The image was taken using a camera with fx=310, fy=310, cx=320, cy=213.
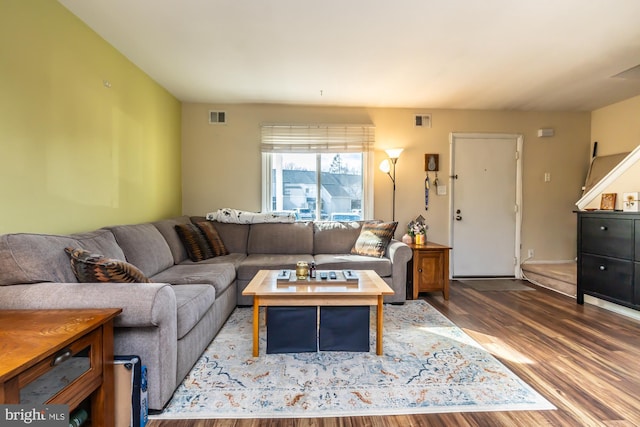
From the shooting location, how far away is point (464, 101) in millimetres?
4090

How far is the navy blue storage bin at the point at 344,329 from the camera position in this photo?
2.23 meters

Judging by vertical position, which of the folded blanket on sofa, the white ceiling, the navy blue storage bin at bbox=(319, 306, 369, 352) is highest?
the white ceiling

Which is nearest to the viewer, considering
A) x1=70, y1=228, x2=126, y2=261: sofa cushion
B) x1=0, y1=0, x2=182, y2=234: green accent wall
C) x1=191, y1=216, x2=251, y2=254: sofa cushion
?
x1=0, y1=0, x2=182, y2=234: green accent wall

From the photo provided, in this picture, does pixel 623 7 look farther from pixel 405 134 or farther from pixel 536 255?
pixel 536 255

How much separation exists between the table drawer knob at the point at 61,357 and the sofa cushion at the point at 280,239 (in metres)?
2.67

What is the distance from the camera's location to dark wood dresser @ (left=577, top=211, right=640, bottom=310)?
2.84m

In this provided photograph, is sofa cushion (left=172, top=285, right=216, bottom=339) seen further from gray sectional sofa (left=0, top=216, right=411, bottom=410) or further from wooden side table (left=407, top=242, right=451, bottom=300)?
wooden side table (left=407, top=242, right=451, bottom=300)

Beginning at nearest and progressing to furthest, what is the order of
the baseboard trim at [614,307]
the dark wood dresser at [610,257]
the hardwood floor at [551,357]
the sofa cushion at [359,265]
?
1. the hardwood floor at [551,357]
2. the dark wood dresser at [610,257]
3. the baseboard trim at [614,307]
4. the sofa cushion at [359,265]

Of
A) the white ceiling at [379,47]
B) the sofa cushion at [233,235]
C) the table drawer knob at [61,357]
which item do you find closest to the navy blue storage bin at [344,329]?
the table drawer knob at [61,357]

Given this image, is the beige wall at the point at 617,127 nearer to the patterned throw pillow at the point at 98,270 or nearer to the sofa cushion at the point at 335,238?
the sofa cushion at the point at 335,238

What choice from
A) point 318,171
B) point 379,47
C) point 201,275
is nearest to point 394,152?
point 318,171

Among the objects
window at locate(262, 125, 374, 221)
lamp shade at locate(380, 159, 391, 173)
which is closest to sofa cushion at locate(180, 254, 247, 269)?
window at locate(262, 125, 374, 221)

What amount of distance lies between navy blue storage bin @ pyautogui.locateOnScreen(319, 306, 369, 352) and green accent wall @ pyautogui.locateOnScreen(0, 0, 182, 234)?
199 cm

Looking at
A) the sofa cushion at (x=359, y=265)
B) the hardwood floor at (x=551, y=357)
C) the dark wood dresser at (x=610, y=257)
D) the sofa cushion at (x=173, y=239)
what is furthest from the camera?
the sofa cushion at (x=359, y=265)
